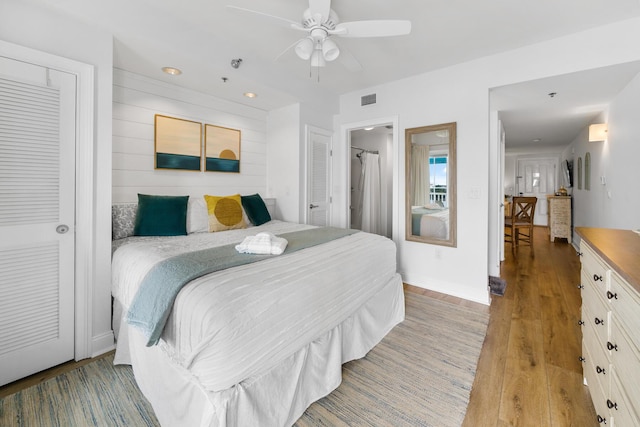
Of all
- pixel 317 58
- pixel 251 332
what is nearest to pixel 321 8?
pixel 317 58

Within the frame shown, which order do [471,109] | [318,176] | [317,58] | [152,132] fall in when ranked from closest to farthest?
1. [317,58]
2. [152,132]
3. [471,109]
4. [318,176]

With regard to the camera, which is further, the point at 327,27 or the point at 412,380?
the point at 327,27

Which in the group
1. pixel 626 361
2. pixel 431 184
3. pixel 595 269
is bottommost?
pixel 626 361

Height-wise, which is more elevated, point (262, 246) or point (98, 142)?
point (98, 142)

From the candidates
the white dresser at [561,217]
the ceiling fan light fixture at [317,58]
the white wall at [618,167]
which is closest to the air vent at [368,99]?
the ceiling fan light fixture at [317,58]

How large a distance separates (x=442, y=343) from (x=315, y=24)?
2.57 metres

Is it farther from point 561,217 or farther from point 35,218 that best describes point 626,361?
point 561,217

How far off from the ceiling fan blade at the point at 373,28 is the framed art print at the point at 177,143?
1.96 meters

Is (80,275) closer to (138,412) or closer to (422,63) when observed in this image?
(138,412)

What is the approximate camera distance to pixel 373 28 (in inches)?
75.7

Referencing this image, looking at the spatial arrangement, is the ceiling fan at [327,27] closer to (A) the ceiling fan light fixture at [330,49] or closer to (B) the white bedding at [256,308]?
(A) the ceiling fan light fixture at [330,49]

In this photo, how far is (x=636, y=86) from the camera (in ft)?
8.45

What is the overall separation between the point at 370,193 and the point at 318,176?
1754 millimetres

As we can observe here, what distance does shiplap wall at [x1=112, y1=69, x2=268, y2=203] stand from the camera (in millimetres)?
2666
